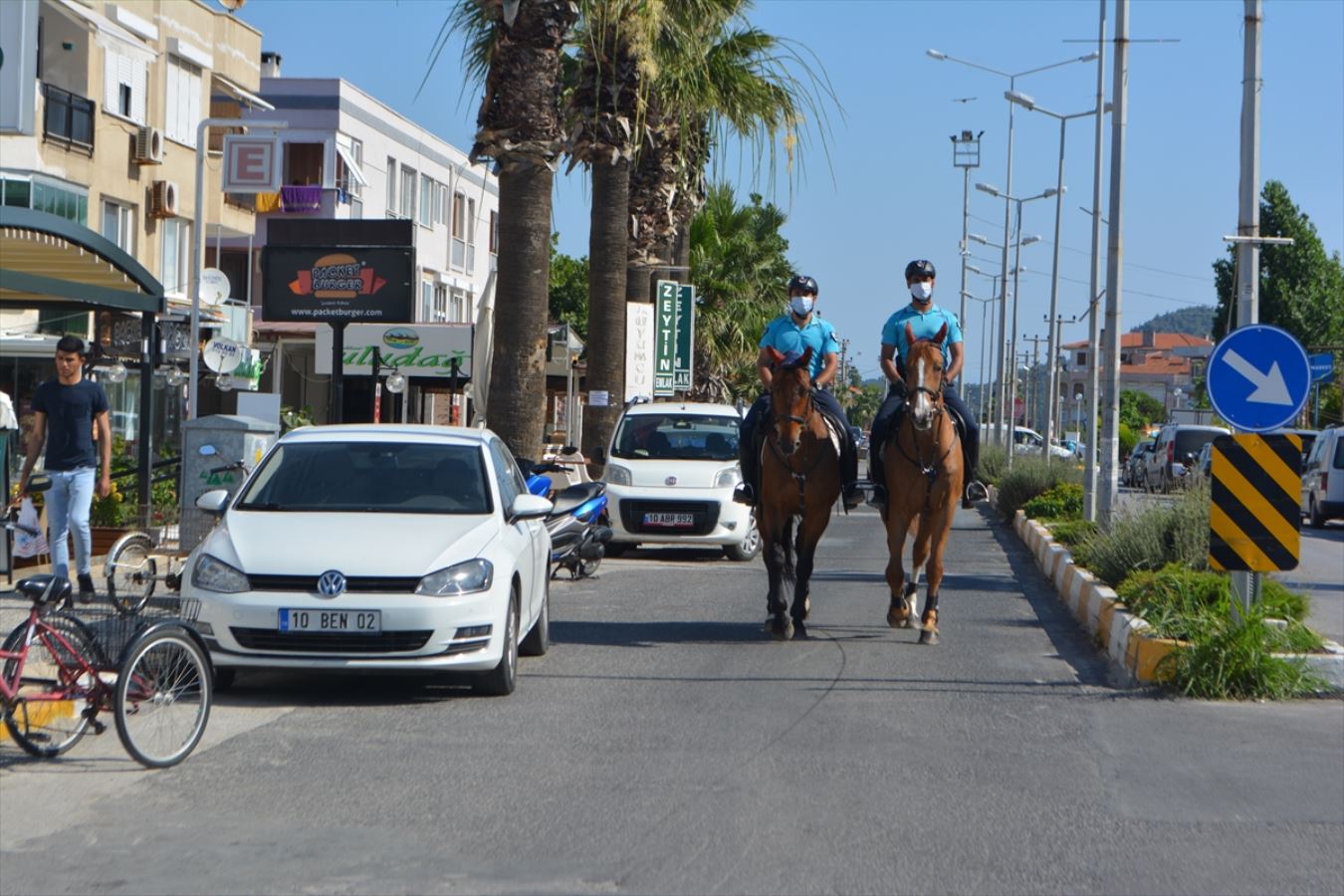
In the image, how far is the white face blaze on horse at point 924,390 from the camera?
1162cm

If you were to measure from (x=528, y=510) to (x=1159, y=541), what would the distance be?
635 cm

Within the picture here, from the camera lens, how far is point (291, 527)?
9.68 meters

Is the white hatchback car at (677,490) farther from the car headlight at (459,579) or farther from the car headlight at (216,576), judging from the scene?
the car headlight at (216,576)

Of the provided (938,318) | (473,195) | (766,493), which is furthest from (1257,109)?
(473,195)

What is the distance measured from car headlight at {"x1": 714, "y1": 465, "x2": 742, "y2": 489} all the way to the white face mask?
7.20 m

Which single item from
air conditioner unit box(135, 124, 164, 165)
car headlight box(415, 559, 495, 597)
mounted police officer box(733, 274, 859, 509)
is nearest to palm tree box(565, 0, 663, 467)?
mounted police officer box(733, 274, 859, 509)

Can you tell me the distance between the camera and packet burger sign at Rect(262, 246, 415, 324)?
1716 cm

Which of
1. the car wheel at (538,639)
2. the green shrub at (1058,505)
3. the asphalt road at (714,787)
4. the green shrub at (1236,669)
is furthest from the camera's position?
the green shrub at (1058,505)

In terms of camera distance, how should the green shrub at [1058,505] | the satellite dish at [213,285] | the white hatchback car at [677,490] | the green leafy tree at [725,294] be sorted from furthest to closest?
the green leafy tree at [725,294] → the satellite dish at [213,285] → the green shrub at [1058,505] → the white hatchback car at [677,490]

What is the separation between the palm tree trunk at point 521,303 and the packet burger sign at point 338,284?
4.15 ft

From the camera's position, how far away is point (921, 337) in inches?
478

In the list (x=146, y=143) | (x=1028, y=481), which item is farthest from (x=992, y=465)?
(x=146, y=143)

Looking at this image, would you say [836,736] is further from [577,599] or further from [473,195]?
[473,195]

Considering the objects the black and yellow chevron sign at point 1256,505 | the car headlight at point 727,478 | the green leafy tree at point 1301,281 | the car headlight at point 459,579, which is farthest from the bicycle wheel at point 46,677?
the green leafy tree at point 1301,281
